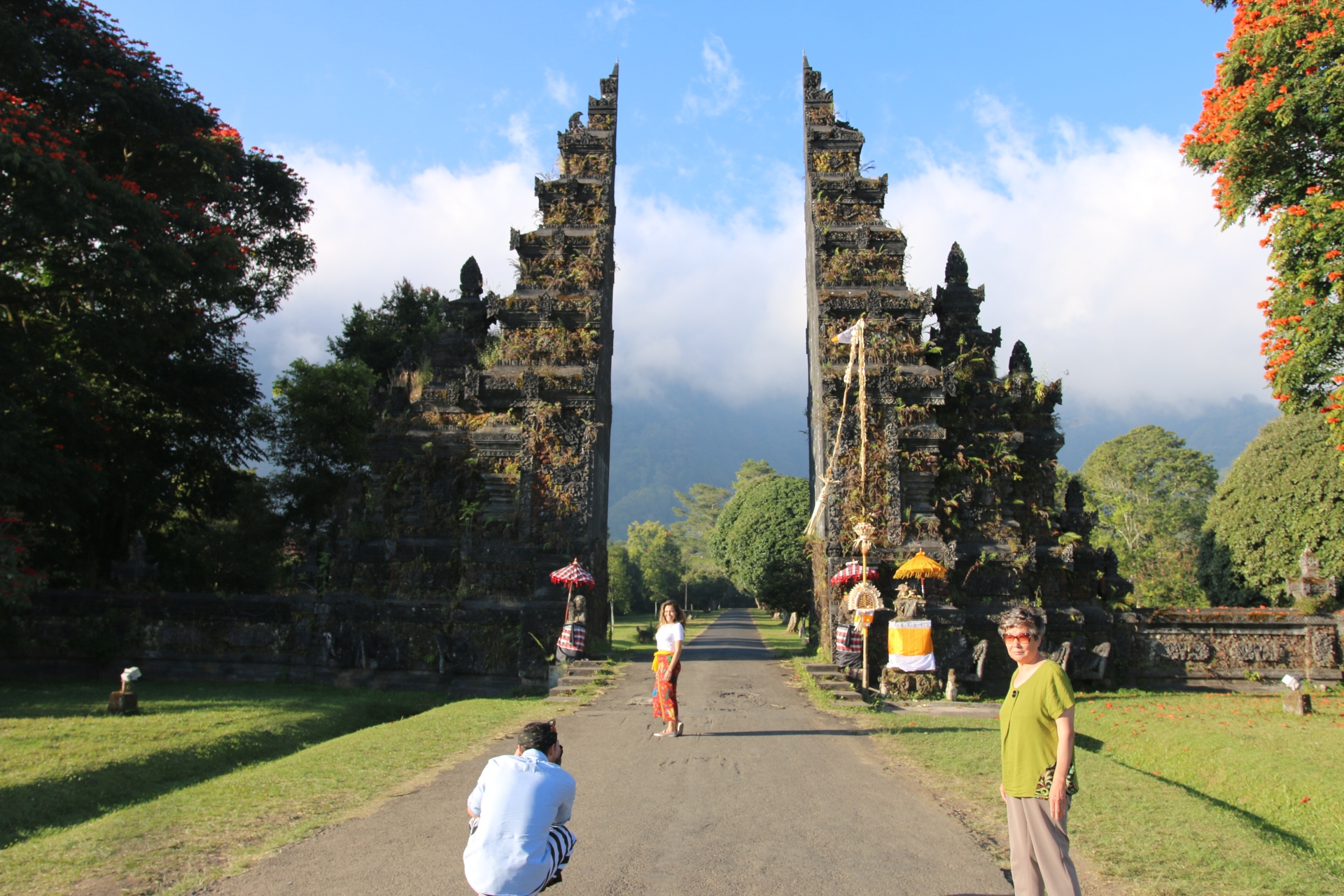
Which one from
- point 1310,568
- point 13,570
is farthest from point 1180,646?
point 13,570

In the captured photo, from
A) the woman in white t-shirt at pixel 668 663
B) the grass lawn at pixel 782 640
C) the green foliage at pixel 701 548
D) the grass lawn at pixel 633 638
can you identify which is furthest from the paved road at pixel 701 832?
the green foliage at pixel 701 548

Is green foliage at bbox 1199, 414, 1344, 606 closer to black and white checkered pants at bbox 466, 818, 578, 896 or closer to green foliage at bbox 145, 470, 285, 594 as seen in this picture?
black and white checkered pants at bbox 466, 818, 578, 896

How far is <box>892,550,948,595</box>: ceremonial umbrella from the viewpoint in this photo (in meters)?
14.9

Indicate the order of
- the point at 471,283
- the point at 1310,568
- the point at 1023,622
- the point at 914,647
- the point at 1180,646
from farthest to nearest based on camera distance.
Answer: the point at 471,283, the point at 1310,568, the point at 1180,646, the point at 914,647, the point at 1023,622

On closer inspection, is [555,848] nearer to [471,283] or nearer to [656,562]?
[471,283]

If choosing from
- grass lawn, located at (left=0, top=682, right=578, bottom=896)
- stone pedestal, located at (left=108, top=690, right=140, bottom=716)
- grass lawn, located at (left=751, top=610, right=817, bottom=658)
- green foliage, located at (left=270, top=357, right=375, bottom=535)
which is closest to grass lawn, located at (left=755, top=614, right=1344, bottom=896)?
grass lawn, located at (left=0, top=682, right=578, bottom=896)

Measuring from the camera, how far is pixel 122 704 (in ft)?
40.8

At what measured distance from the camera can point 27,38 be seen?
48.3ft

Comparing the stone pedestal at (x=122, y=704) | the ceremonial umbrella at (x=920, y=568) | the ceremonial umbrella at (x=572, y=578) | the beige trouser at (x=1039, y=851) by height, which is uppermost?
the ceremonial umbrella at (x=920, y=568)

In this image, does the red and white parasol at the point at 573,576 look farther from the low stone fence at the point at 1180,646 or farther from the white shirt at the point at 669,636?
the low stone fence at the point at 1180,646

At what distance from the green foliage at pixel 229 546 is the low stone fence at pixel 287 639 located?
4134 mm

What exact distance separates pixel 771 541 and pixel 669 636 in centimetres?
2857

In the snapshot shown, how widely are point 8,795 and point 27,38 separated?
13872 millimetres

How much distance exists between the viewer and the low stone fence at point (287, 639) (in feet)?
55.1
